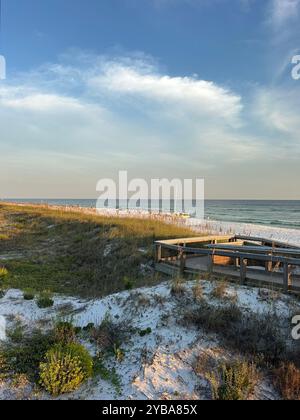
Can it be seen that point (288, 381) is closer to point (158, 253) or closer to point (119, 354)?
point (119, 354)

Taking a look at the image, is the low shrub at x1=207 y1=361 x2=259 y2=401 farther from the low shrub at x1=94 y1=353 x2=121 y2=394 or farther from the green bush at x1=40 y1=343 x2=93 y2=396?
the green bush at x1=40 y1=343 x2=93 y2=396

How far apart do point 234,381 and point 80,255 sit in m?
11.4

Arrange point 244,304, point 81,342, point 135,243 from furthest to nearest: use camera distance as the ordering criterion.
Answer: point 135,243, point 244,304, point 81,342

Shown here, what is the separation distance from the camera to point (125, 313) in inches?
324

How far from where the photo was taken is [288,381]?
5879 millimetres

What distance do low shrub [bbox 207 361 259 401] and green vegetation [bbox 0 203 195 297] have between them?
4.48m

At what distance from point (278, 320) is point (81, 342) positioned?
422 centimetres

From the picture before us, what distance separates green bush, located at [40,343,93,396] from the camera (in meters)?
5.77

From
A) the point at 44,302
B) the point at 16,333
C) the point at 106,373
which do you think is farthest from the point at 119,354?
the point at 44,302

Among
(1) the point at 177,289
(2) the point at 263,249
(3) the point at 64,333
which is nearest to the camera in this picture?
(3) the point at 64,333
